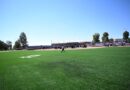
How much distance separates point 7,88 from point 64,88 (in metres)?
2.79

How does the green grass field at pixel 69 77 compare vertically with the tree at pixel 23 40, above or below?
below

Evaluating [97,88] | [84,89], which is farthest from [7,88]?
[97,88]

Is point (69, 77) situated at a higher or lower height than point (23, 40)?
lower

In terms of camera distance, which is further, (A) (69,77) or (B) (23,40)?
(B) (23,40)

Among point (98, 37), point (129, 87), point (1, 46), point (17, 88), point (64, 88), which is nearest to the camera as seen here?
point (129, 87)

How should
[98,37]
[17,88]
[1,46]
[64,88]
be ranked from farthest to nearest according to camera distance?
1. [98,37]
2. [1,46]
3. [17,88]
4. [64,88]

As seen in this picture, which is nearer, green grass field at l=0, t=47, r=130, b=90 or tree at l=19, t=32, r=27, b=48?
green grass field at l=0, t=47, r=130, b=90

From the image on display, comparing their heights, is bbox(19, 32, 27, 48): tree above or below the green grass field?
above

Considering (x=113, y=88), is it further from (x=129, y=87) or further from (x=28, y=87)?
(x=28, y=87)

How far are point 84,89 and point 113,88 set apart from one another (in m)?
1.18

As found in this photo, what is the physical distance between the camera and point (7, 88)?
7.09m

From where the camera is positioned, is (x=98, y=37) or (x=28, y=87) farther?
(x=98, y=37)

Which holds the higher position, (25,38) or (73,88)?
(25,38)

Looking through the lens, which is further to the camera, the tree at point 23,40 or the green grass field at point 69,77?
the tree at point 23,40
